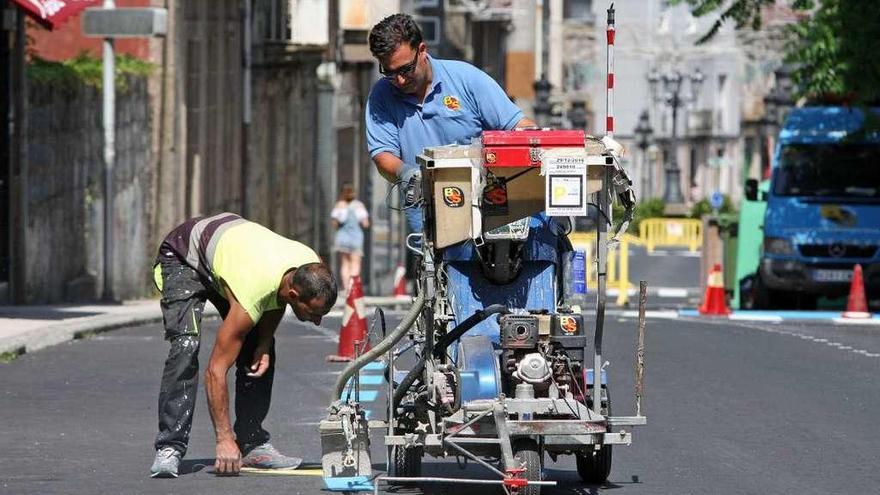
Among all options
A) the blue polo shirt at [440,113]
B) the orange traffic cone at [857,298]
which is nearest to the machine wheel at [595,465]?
the blue polo shirt at [440,113]

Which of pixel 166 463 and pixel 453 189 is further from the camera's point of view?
pixel 166 463

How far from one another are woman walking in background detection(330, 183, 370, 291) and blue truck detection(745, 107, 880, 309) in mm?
6996

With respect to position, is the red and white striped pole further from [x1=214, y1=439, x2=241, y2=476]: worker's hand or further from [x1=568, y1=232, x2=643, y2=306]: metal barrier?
[x1=568, y1=232, x2=643, y2=306]: metal barrier

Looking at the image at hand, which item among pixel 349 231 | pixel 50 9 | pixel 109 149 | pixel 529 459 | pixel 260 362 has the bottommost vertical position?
pixel 349 231

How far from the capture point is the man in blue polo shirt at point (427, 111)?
10.1 m

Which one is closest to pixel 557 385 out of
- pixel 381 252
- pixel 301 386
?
pixel 301 386

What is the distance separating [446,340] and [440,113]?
113cm

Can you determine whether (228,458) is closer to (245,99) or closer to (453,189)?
(453,189)

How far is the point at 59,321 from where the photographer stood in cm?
2098

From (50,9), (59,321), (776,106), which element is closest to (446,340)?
(59,321)

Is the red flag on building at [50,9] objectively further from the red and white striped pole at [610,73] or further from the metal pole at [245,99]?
the metal pole at [245,99]

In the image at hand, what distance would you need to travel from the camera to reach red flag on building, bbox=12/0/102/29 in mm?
21438

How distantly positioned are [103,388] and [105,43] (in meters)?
12.3

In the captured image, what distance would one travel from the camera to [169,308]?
10.6m
